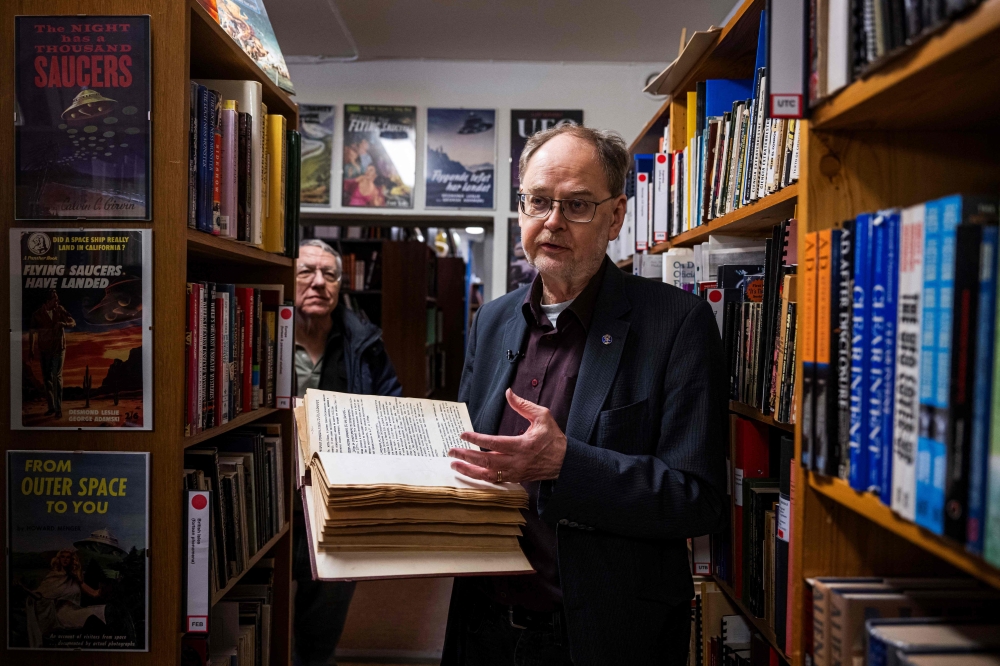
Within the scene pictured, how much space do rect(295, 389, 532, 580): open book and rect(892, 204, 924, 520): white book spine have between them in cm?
55

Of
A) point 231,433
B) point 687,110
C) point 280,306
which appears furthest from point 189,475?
point 687,110

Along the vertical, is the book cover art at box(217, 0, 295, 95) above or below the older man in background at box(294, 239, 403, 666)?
above

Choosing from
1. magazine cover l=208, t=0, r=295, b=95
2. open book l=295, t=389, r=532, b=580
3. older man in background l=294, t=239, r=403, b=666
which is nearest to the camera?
open book l=295, t=389, r=532, b=580

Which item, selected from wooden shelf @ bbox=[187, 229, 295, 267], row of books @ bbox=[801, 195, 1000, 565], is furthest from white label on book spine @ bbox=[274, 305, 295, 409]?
row of books @ bbox=[801, 195, 1000, 565]

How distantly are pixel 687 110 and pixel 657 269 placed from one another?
506 millimetres

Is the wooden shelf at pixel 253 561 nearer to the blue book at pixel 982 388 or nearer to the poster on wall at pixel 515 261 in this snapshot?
the blue book at pixel 982 388

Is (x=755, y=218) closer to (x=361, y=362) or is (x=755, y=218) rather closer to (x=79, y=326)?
(x=79, y=326)

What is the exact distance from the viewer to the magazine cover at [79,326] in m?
1.22

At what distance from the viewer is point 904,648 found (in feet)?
2.06

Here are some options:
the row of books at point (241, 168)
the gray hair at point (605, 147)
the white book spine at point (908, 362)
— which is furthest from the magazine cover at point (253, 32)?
the white book spine at point (908, 362)

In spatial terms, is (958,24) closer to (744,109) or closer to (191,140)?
(744,109)

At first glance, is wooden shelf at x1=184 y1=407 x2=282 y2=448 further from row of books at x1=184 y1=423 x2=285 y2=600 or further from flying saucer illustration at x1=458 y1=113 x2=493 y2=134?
flying saucer illustration at x1=458 y1=113 x2=493 y2=134

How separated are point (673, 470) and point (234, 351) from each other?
1.04m

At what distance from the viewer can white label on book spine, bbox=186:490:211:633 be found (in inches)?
50.9
